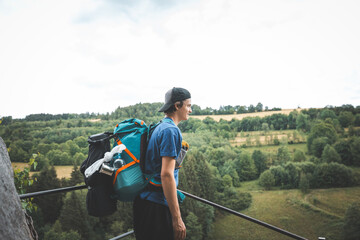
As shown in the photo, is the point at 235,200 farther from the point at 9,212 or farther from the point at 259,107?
the point at 259,107

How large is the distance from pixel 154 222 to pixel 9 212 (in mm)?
1008

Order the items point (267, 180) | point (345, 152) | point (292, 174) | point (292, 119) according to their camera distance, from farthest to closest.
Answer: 1. point (292, 119)
2. point (345, 152)
3. point (292, 174)
4. point (267, 180)

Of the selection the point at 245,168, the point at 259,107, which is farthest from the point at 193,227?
the point at 259,107

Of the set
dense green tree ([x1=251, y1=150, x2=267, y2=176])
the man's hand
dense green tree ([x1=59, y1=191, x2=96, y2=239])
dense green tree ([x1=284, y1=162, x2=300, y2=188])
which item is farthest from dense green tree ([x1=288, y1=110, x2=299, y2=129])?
the man's hand

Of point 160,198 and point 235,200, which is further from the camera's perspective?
point 235,200

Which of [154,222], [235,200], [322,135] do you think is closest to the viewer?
[154,222]

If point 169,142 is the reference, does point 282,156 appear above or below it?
below

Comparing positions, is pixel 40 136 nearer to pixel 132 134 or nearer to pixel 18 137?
pixel 18 137

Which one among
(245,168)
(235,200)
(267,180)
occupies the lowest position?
(235,200)

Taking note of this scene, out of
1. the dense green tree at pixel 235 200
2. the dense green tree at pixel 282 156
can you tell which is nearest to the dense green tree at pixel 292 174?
the dense green tree at pixel 282 156

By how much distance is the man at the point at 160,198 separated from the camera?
1.80 m

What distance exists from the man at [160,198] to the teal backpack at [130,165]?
0.19ft

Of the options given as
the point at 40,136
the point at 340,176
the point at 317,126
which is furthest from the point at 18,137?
the point at 317,126

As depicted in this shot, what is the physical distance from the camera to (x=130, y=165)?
1.88 metres
